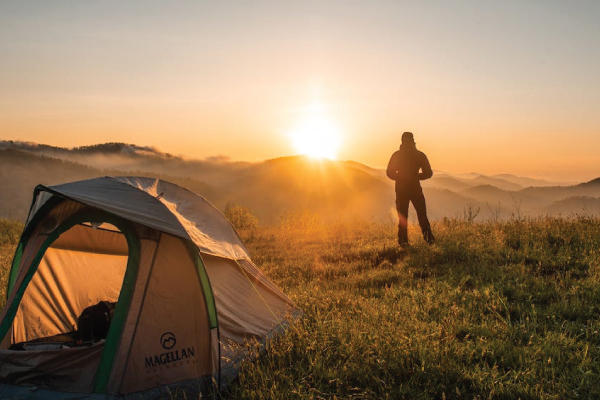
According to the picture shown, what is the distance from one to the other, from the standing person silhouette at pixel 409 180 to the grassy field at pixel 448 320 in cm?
44

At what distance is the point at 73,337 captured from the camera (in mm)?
6285

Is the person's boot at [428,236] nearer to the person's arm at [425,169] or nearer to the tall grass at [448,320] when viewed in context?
the tall grass at [448,320]

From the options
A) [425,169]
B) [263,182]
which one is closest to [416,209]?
[425,169]

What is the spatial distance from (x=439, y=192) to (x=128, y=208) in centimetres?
13043

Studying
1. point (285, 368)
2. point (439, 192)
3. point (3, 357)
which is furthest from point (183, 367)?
point (439, 192)

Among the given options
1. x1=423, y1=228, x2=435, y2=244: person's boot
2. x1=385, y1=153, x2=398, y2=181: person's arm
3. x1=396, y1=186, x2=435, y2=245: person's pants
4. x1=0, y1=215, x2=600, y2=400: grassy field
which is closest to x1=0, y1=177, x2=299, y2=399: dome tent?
x1=0, y1=215, x2=600, y2=400: grassy field

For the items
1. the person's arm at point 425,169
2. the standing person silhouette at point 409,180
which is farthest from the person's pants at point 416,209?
the person's arm at point 425,169

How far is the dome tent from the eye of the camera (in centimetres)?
476

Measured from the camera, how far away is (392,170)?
36.9 feet

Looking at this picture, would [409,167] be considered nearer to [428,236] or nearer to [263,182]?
[428,236]

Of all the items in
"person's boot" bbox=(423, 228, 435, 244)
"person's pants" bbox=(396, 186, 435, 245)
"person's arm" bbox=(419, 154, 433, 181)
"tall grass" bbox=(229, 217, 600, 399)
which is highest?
"person's arm" bbox=(419, 154, 433, 181)

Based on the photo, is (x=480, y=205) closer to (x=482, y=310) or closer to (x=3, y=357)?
(x=482, y=310)

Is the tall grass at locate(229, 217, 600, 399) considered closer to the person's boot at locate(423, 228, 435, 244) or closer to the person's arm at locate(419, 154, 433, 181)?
the person's boot at locate(423, 228, 435, 244)

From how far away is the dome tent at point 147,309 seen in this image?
15.6ft
